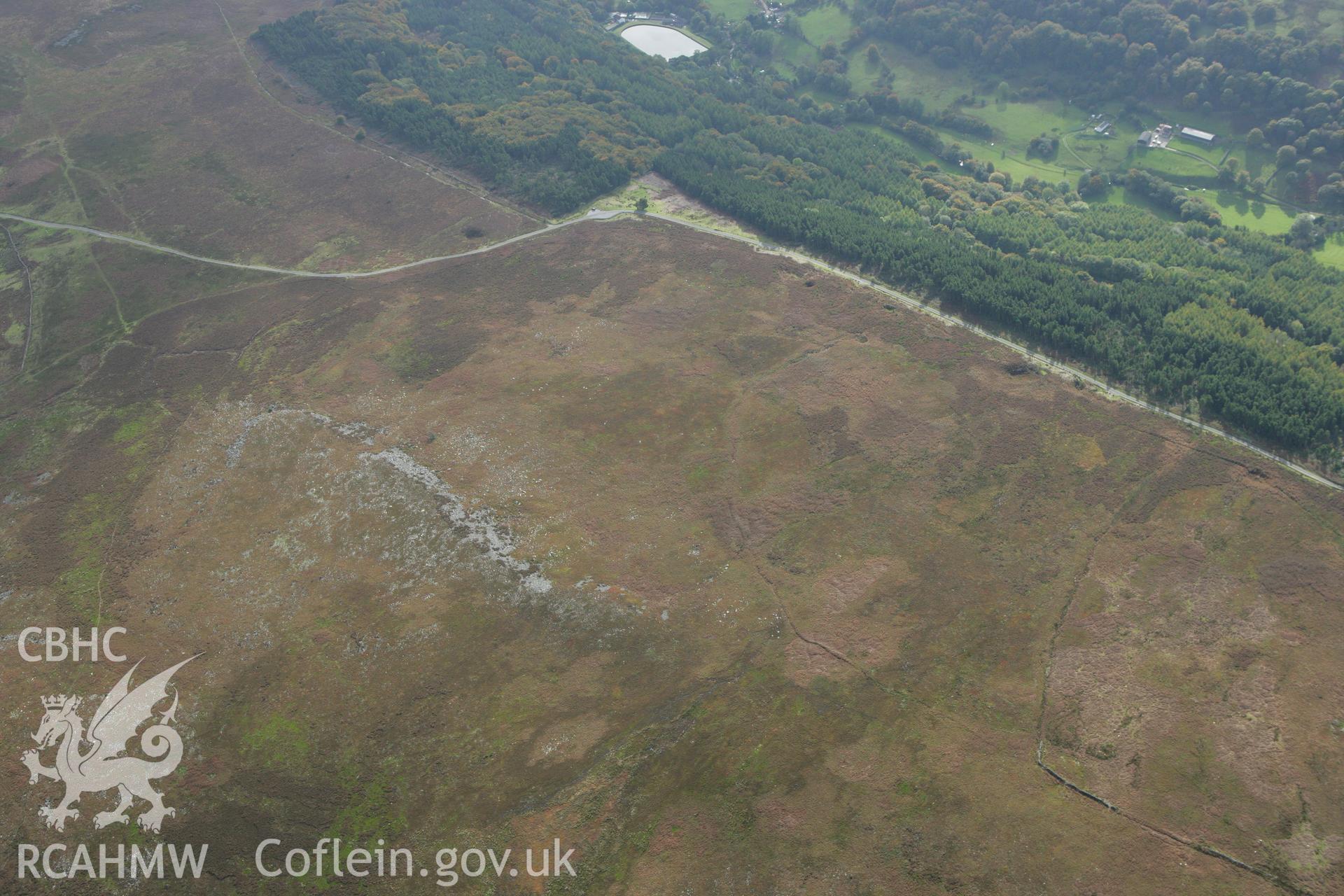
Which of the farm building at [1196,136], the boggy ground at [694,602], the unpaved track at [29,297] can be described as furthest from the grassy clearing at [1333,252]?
the unpaved track at [29,297]

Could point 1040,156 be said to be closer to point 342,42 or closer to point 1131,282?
point 1131,282

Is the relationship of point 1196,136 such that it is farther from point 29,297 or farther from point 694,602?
point 29,297

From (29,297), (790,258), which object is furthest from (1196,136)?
(29,297)

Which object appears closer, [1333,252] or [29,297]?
[29,297]

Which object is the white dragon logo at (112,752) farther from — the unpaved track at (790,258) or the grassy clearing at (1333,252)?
the grassy clearing at (1333,252)

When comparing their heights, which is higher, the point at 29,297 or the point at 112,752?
the point at 112,752

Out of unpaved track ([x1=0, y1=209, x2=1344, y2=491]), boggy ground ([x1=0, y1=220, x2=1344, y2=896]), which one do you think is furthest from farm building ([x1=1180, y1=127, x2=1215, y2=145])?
boggy ground ([x1=0, y1=220, x2=1344, y2=896])
